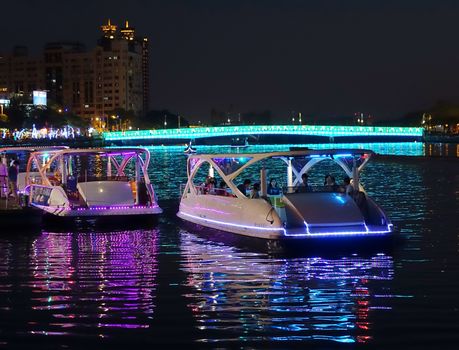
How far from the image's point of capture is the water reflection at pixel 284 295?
12.8 m

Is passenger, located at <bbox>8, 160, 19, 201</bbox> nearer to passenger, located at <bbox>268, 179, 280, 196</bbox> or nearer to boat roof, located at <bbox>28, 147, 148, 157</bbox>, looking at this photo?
boat roof, located at <bbox>28, 147, 148, 157</bbox>

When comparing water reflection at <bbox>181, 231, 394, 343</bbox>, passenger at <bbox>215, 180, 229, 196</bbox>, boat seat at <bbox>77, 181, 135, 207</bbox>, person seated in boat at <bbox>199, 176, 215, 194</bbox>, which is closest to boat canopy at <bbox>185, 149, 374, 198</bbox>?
passenger at <bbox>215, 180, 229, 196</bbox>

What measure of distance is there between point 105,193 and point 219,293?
1261cm

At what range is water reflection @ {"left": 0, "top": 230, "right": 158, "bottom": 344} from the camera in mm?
13492

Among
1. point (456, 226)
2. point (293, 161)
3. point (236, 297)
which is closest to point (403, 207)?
point (456, 226)

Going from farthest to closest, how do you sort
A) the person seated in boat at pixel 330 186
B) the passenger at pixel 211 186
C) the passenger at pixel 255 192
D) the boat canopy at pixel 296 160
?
1. the passenger at pixel 211 186
2. the person seated in boat at pixel 330 186
3. the boat canopy at pixel 296 160
4. the passenger at pixel 255 192

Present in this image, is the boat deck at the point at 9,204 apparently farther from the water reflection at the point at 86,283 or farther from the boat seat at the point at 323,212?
the boat seat at the point at 323,212

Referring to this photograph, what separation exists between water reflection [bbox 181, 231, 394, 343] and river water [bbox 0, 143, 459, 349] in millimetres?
23

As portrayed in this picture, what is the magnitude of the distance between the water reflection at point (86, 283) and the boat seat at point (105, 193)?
2280 mm

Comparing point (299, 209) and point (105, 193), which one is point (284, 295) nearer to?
point (299, 209)

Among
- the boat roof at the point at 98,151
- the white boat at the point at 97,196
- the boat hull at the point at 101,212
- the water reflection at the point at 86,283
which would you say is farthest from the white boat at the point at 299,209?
the boat roof at the point at 98,151

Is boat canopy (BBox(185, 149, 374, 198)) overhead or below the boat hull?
overhead

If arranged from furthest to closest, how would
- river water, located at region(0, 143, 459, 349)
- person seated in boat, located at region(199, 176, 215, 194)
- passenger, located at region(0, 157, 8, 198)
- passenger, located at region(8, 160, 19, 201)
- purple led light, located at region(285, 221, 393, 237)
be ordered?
passenger, located at region(8, 160, 19, 201) < passenger, located at region(0, 157, 8, 198) < person seated in boat, located at region(199, 176, 215, 194) < purple led light, located at region(285, 221, 393, 237) < river water, located at region(0, 143, 459, 349)

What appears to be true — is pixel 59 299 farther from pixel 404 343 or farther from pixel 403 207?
pixel 403 207
